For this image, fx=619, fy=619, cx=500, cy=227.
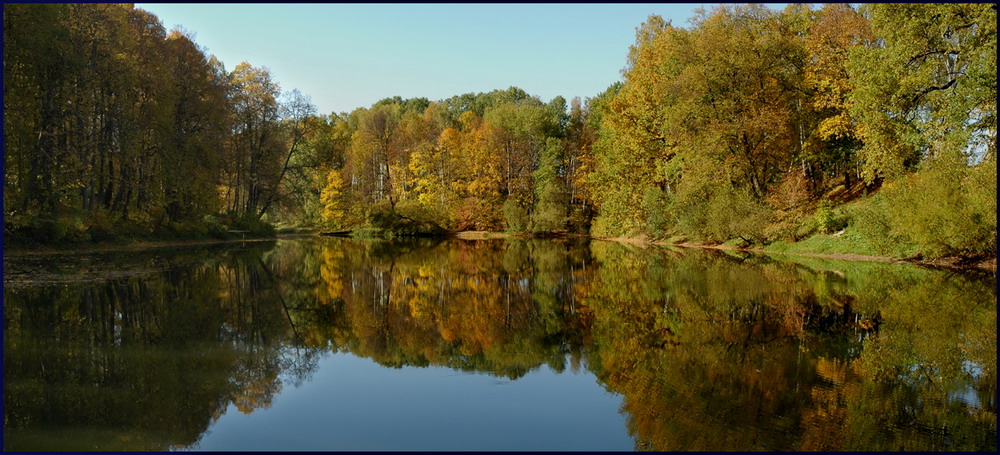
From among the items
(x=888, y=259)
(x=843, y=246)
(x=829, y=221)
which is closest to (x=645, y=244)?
(x=829, y=221)

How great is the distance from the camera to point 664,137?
3359cm

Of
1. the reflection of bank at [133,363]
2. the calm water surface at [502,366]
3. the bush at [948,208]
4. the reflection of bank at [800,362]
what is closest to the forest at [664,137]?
the bush at [948,208]

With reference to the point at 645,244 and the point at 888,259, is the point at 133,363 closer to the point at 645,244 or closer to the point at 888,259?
the point at 888,259

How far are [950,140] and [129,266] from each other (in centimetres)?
2667

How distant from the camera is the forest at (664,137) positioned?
20203 millimetres

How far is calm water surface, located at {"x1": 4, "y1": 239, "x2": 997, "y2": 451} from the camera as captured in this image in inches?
222

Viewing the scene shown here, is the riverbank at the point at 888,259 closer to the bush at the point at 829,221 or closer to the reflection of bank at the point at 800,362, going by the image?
the bush at the point at 829,221

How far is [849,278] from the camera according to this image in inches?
667

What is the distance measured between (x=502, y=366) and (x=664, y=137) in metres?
27.7

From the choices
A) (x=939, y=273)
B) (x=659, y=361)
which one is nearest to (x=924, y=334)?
(x=659, y=361)

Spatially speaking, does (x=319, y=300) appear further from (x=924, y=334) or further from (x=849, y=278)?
(x=849, y=278)

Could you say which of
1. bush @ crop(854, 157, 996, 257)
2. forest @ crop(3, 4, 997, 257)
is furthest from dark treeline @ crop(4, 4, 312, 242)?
bush @ crop(854, 157, 996, 257)

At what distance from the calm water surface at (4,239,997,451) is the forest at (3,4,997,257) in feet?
24.8

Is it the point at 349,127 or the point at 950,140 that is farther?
the point at 349,127
